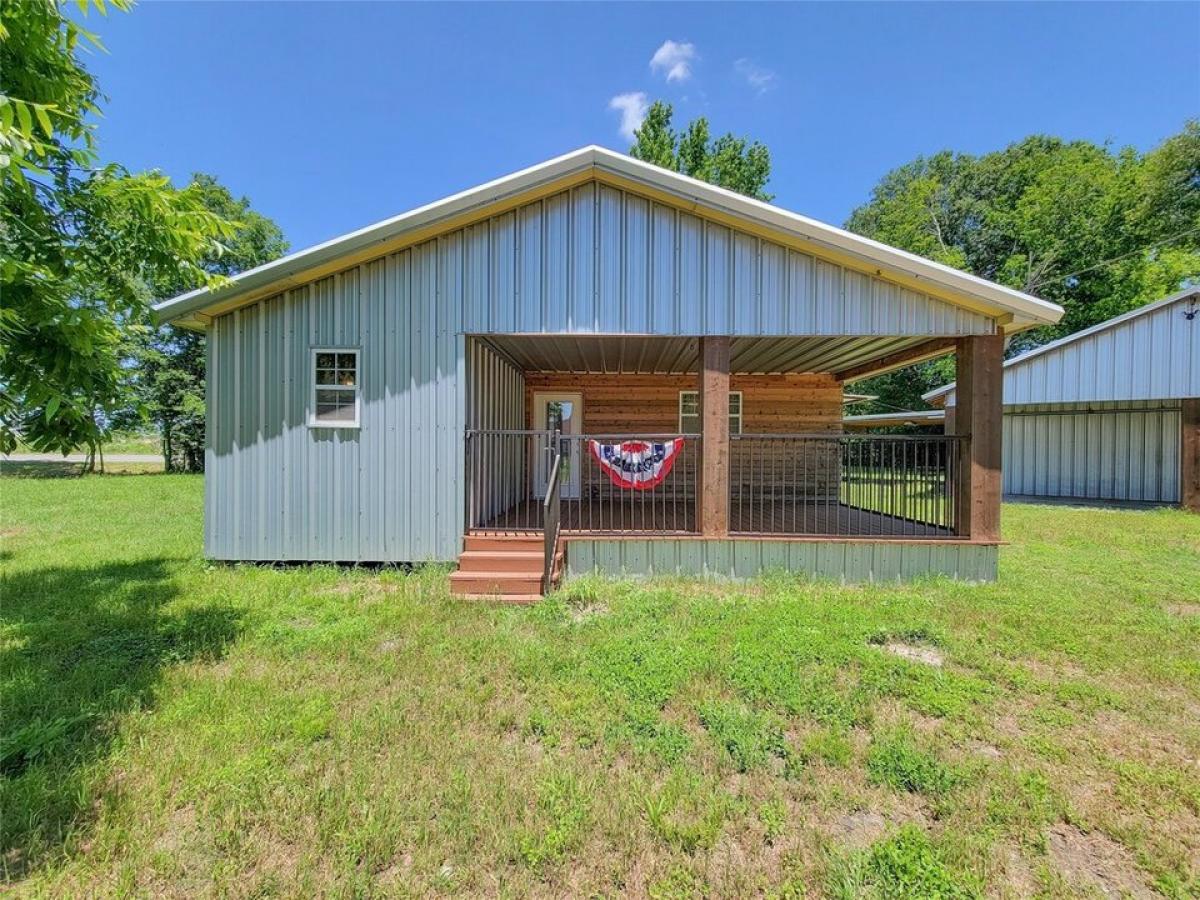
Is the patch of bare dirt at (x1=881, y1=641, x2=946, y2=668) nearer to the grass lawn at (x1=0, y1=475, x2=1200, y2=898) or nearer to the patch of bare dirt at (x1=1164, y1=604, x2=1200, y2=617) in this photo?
the grass lawn at (x1=0, y1=475, x2=1200, y2=898)

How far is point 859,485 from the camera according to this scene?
23.6 feet

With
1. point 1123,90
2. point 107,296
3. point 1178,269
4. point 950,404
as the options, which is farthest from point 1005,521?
point 1178,269

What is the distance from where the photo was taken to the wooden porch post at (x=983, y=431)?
575 centimetres

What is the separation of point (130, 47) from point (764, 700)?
7652 millimetres

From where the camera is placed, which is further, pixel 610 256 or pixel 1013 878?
pixel 610 256

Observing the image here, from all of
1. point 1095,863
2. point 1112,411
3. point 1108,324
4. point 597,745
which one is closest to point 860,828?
point 1095,863

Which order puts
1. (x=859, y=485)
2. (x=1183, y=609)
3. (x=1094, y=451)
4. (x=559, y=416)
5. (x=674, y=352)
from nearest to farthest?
1. (x=1183, y=609)
2. (x=859, y=485)
3. (x=674, y=352)
4. (x=559, y=416)
5. (x=1094, y=451)

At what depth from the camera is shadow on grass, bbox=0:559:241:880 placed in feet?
7.31

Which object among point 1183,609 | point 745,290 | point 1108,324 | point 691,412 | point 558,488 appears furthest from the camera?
point 1108,324

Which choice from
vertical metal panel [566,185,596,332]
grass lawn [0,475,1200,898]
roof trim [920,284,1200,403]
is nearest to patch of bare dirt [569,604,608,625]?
grass lawn [0,475,1200,898]

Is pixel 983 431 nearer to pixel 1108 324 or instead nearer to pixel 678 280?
pixel 678 280

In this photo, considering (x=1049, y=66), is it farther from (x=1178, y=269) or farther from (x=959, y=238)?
(x=959, y=238)

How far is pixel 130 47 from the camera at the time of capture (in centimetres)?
460

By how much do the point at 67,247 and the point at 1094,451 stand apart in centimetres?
1978
